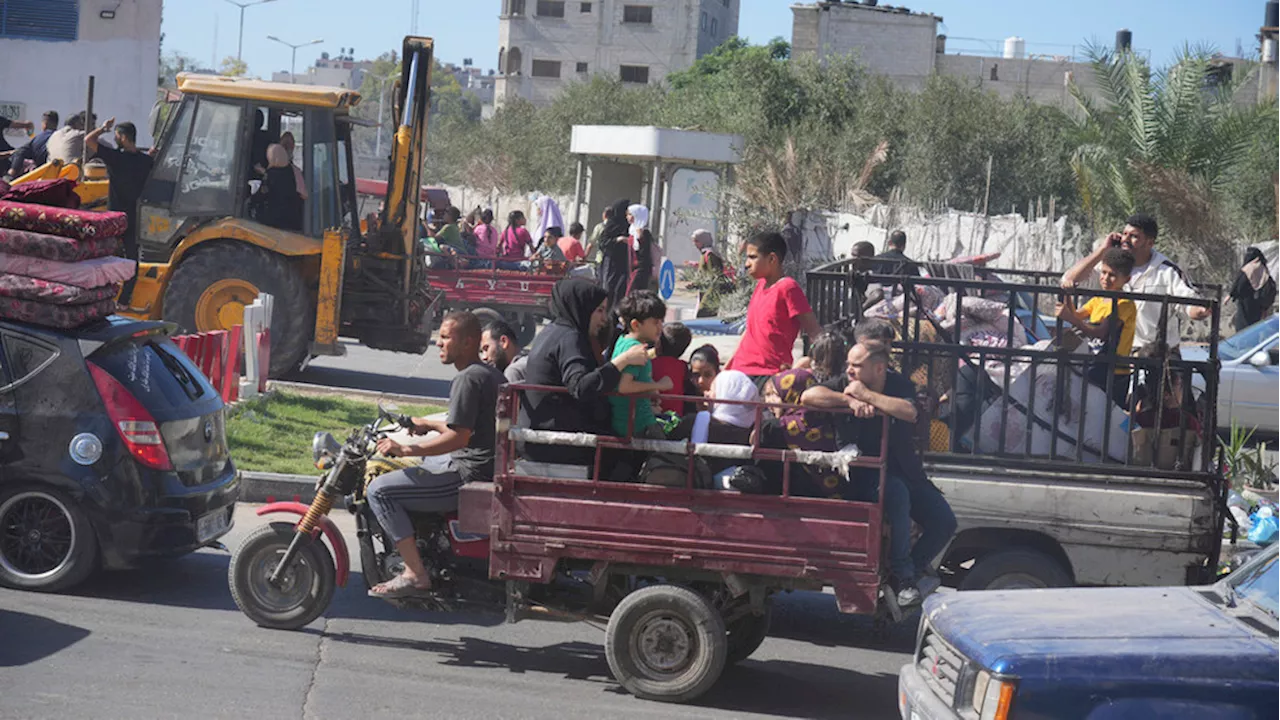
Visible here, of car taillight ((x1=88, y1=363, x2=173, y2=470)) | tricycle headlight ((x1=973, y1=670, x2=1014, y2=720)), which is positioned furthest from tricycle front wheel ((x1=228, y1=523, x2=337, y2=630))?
tricycle headlight ((x1=973, y1=670, x2=1014, y2=720))

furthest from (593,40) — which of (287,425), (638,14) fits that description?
(287,425)

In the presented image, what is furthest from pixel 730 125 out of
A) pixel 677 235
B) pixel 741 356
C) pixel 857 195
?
pixel 741 356

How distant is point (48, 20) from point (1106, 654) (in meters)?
27.8

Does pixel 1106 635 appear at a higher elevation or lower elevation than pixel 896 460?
lower

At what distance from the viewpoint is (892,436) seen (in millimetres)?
6742

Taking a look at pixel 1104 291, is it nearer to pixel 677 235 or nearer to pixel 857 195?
pixel 857 195

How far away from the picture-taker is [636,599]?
6523 mm

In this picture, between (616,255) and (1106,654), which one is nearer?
(1106,654)

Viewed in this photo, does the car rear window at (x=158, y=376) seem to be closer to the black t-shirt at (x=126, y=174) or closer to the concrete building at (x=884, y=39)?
the black t-shirt at (x=126, y=174)

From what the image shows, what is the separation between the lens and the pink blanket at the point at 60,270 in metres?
7.56

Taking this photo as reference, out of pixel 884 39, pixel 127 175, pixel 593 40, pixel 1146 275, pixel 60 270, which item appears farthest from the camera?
pixel 593 40

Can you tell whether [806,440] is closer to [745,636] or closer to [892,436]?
[892,436]

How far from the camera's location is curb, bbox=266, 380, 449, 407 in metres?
13.9

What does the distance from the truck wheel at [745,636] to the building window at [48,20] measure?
24928 millimetres
